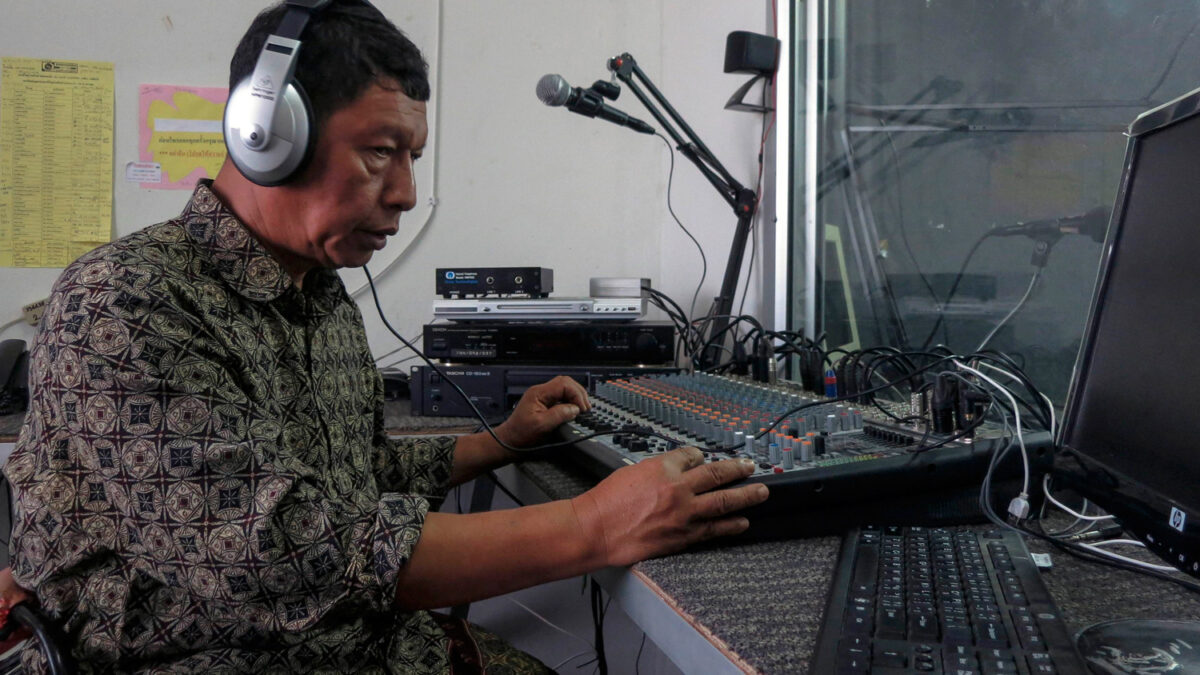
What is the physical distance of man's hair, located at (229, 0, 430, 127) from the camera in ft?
2.71

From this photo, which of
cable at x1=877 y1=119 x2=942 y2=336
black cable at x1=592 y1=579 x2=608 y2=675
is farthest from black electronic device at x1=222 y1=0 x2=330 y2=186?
black cable at x1=592 y1=579 x2=608 y2=675

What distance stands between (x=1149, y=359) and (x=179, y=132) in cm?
188

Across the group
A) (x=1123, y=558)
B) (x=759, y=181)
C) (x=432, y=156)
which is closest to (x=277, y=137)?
(x=1123, y=558)

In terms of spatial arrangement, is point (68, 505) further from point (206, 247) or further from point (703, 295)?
point (703, 295)

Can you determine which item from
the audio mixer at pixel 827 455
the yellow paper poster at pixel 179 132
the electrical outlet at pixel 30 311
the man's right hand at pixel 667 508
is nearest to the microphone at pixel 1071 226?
the audio mixer at pixel 827 455

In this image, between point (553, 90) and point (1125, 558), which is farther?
point (553, 90)

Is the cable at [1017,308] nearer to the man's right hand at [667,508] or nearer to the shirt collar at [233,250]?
the man's right hand at [667,508]

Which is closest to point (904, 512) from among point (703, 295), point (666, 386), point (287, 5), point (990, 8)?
point (666, 386)

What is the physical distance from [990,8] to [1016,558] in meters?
0.92

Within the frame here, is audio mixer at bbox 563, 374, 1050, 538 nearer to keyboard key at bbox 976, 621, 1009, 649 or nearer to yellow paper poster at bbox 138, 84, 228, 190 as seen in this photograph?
keyboard key at bbox 976, 621, 1009, 649

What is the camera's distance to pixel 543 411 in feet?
3.76

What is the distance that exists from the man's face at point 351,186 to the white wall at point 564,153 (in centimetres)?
107

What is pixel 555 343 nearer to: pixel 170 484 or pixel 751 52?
pixel 751 52

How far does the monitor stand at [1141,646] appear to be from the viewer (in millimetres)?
489
